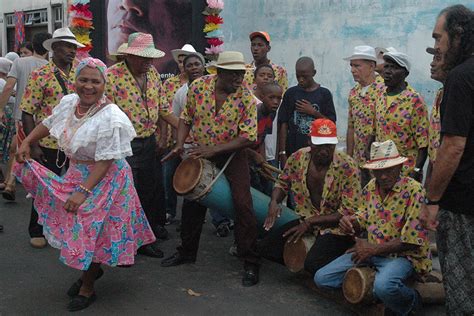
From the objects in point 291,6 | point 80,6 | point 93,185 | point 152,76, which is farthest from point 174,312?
point 291,6

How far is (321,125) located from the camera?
15.9 ft

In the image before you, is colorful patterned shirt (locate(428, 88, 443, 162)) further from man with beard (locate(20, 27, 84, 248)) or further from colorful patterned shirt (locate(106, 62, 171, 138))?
man with beard (locate(20, 27, 84, 248))

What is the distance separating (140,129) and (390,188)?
2.40 m

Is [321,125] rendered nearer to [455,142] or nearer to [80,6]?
[455,142]

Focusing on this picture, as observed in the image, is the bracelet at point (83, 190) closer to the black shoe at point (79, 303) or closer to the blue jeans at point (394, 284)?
the black shoe at point (79, 303)

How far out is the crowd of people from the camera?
3.33 meters

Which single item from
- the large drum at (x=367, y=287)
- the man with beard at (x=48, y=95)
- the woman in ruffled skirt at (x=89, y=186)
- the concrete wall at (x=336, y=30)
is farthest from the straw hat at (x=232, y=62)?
the concrete wall at (x=336, y=30)

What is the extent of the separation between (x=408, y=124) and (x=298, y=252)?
146 cm

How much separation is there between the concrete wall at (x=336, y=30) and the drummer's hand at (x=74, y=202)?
4912 millimetres

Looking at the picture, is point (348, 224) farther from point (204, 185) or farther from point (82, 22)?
point (82, 22)

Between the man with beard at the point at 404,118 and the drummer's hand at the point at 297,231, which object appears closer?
the drummer's hand at the point at 297,231

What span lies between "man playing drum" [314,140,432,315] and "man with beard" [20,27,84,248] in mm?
2865

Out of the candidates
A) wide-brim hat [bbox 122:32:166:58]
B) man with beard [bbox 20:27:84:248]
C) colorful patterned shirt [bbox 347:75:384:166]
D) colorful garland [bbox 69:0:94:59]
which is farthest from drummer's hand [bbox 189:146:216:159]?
colorful garland [bbox 69:0:94:59]

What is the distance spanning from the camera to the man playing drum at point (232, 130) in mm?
5137
